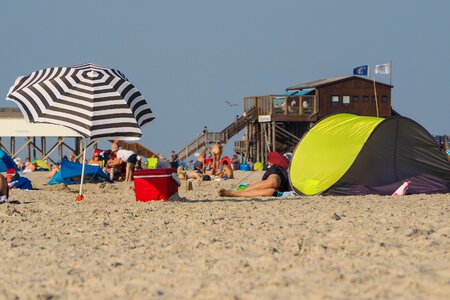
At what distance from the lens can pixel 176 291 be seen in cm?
567

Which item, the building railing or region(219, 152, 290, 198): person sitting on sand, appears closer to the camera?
region(219, 152, 290, 198): person sitting on sand

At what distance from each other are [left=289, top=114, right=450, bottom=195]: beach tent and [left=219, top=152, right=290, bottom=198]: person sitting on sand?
29cm

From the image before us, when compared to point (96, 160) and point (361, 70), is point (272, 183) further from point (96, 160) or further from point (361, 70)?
point (361, 70)

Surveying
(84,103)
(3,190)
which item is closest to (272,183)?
(84,103)

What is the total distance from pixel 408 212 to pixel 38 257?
478 centimetres

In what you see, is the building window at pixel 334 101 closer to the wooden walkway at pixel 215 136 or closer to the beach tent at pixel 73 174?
the wooden walkway at pixel 215 136

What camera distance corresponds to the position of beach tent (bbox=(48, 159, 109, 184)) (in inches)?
859

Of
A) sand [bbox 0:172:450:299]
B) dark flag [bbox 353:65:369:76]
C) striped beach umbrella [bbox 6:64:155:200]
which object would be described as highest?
dark flag [bbox 353:65:369:76]

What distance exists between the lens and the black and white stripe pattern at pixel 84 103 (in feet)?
40.3

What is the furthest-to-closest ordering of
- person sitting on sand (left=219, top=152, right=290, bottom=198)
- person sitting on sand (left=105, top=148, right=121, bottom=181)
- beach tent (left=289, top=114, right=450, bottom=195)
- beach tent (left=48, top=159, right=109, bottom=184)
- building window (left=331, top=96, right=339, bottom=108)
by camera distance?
building window (left=331, top=96, right=339, bottom=108)
person sitting on sand (left=105, top=148, right=121, bottom=181)
beach tent (left=48, top=159, right=109, bottom=184)
beach tent (left=289, top=114, right=450, bottom=195)
person sitting on sand (left=219, top=152, right=290, bottom=198)

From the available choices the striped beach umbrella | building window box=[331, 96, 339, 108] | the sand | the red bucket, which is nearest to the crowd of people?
the striped beach umbrella

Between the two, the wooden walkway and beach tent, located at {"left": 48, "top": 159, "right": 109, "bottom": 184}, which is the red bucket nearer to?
beach tent, located at {"left": 48, "top": 159, "right": 109, "bottom": 184}

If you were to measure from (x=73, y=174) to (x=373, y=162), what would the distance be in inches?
354

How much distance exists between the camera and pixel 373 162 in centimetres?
1507
